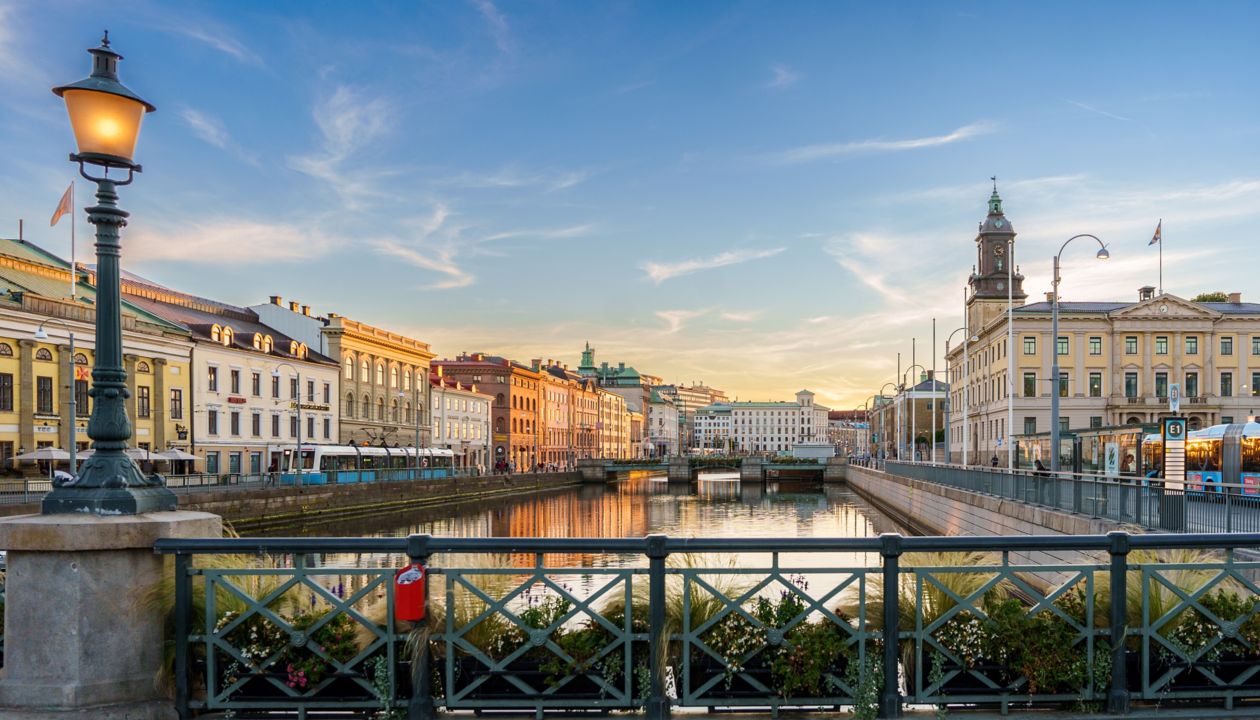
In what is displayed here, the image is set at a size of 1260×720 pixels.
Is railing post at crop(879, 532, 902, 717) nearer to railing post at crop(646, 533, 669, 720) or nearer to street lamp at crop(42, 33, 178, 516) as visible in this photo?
railing post at crop(646, 533, 669, 720)

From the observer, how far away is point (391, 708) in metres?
5.99

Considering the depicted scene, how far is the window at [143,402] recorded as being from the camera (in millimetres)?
52966

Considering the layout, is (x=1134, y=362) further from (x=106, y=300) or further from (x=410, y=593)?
(x=106, y=300)

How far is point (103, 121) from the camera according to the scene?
6.25m

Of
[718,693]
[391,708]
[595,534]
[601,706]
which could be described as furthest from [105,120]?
[595,534]

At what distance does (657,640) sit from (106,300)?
459 cm

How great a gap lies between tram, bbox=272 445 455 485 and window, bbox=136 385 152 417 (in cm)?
882

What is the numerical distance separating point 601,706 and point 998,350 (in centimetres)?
9361

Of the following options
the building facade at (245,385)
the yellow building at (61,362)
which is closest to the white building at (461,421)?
the building facade at (245,385)

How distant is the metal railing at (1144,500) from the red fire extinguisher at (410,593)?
12485 millimetres

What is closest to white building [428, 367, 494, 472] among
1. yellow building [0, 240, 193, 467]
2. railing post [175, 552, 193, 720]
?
yellow building [0, 240, 193, 467]

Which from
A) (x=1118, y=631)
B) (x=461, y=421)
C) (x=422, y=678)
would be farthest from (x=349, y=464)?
(x=1118, y=631)

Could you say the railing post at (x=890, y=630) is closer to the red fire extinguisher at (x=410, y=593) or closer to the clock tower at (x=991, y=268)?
the red fire extinguisher at (x=410, y=593)

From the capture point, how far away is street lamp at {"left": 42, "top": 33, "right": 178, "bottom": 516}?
19.9 feet
